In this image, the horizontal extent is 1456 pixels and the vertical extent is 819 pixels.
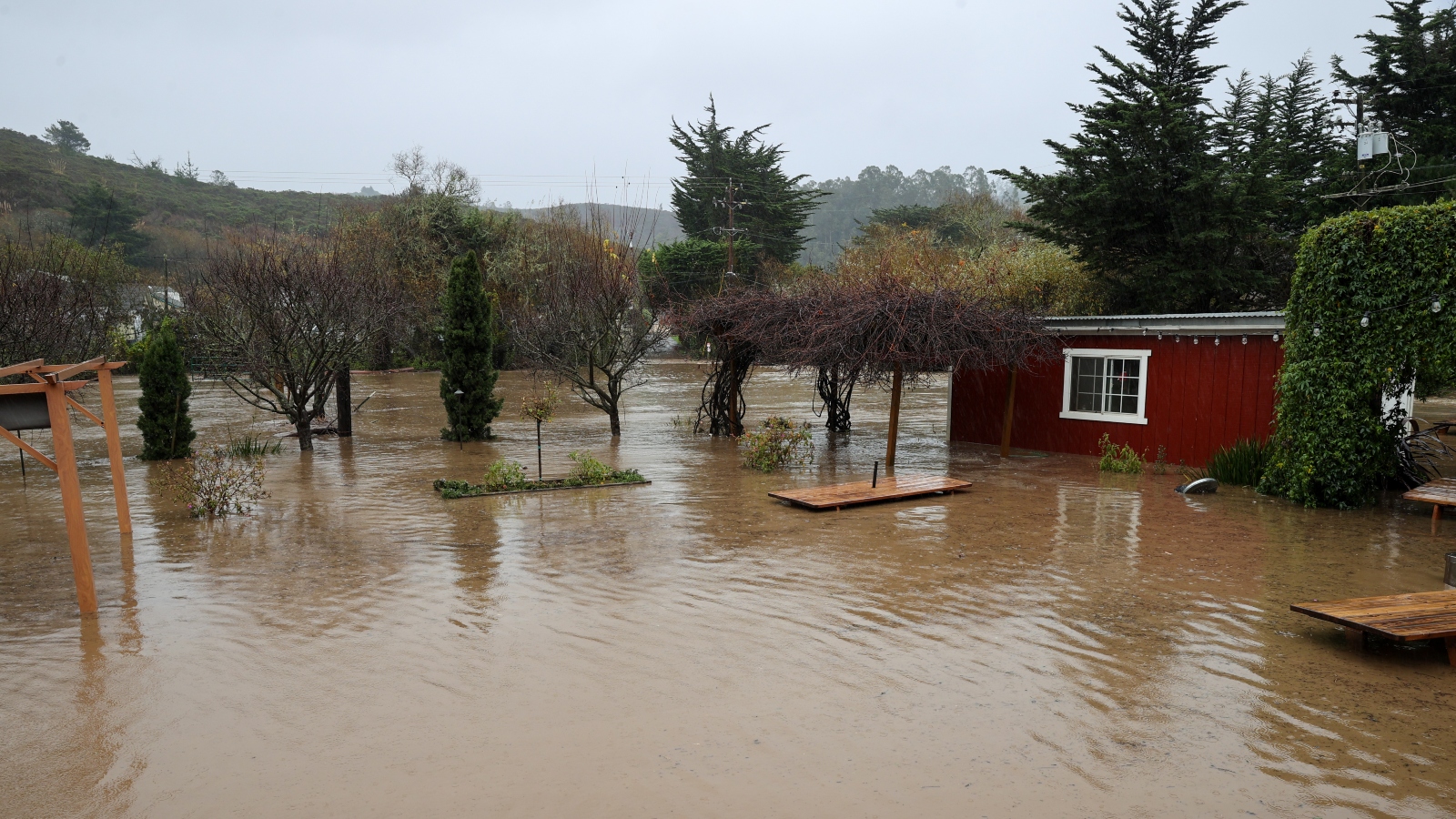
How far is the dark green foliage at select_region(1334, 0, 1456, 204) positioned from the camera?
949 inches

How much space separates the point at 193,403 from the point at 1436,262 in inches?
1115

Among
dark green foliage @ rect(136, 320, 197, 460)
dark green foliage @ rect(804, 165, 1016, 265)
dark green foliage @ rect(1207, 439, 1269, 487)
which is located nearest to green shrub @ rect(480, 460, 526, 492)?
dark green foliage @ rect(136, 320, 197, 460)

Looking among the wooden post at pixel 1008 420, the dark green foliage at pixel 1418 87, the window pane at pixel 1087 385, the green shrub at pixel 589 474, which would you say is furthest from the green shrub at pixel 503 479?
the dark green foliage at pixel 1418 87

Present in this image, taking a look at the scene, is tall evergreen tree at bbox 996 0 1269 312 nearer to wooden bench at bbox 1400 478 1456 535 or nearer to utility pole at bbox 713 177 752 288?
wooden bench at bbox 1400 478 1456 535

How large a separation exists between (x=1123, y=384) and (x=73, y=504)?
46.1 ft

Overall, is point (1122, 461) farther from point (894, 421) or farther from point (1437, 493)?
point (1437, 493)

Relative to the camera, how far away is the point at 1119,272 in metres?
23.2

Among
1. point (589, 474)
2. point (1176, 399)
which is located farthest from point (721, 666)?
point (1176, 399)

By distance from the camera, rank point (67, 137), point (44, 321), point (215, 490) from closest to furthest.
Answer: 1. point (215, 490)
2. point (44, 321)
3. point (67, 137)

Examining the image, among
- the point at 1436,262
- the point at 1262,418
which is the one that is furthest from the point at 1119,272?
the point at 1436,262

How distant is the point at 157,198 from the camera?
72.5 meters

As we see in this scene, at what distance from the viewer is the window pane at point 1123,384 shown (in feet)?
47.7

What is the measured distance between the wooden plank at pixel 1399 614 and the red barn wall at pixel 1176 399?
7.40 metres

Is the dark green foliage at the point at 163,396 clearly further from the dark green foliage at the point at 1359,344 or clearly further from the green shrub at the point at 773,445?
the dark green foliage at the point at 1359,344
